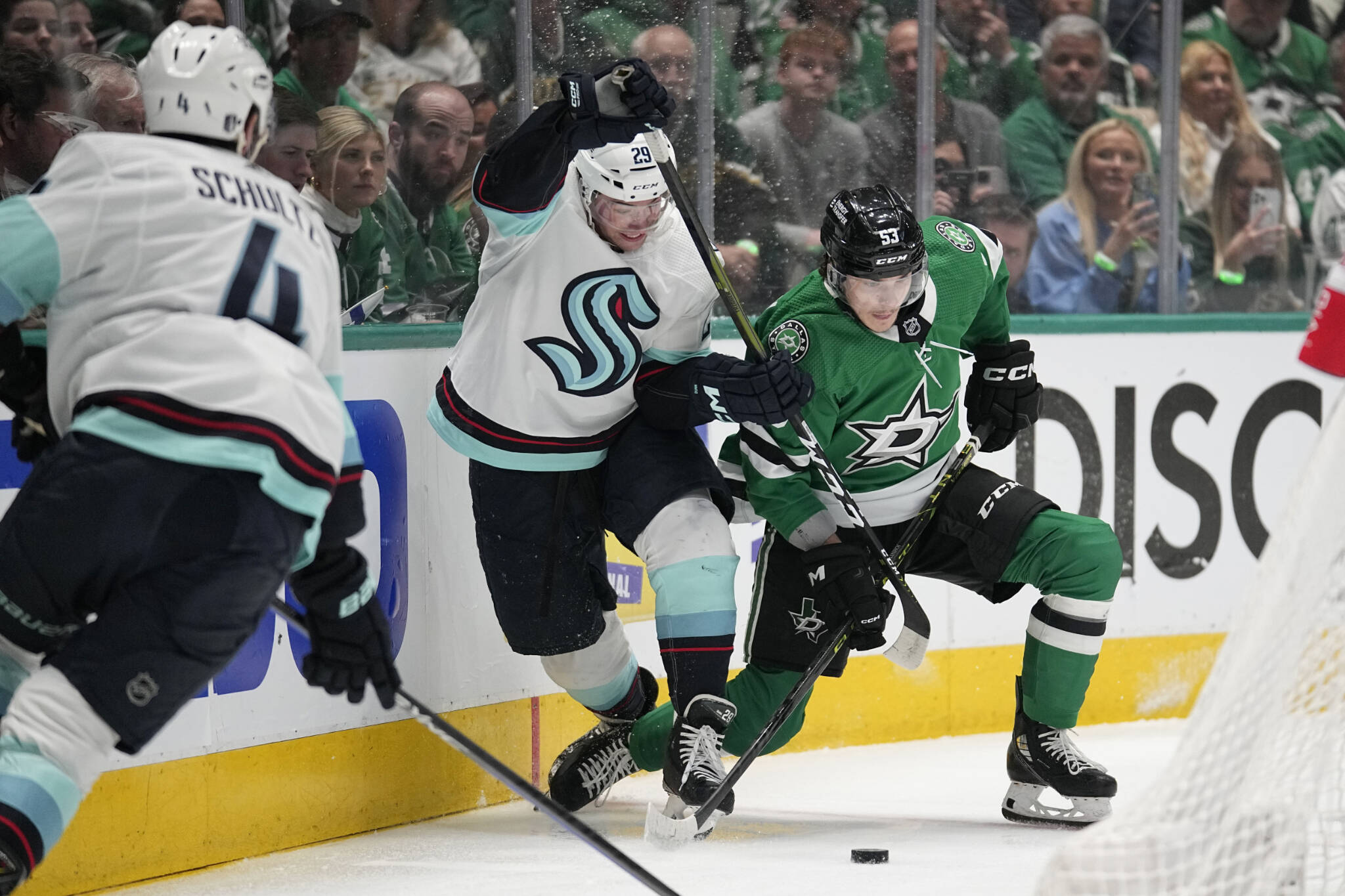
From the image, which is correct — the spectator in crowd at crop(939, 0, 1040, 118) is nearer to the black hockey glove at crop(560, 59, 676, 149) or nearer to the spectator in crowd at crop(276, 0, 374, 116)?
the spectator in crowd at crop(276, 0, 374, 116)

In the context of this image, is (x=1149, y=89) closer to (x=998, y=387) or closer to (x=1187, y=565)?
(x=1187, y=565)

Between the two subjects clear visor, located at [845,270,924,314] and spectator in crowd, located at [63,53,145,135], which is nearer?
spectator in crowd, located at [63,53,145,135]

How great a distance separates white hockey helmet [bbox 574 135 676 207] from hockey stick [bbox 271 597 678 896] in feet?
3.22

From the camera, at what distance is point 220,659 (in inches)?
79.3

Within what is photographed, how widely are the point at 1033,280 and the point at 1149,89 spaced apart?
644mm

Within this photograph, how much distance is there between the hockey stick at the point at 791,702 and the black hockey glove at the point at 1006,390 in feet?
0.11

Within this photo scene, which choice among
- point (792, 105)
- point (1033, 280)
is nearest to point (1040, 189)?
point (1033, 280)

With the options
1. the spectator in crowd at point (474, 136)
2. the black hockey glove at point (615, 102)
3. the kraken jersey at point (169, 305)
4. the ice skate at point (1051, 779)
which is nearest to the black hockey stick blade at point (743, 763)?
the ice skate at point (1051, 779)

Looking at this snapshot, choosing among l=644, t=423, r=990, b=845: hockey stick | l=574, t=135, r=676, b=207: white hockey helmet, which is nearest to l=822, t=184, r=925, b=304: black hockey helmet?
l=574, t=135, r=676, b=207: white hockey helmet

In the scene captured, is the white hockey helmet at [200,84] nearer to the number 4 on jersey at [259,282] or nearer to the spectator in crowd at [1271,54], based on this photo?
the number 4 on jersey at [259,282]

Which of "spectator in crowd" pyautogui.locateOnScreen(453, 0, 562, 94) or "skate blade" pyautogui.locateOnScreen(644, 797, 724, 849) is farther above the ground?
"spectator in crowd" pyautogui.locateOnScreen(453, 0, 562, 94)

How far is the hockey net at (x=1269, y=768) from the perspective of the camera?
2.00 metres

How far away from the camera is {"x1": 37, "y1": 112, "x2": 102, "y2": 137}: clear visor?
2.75 m

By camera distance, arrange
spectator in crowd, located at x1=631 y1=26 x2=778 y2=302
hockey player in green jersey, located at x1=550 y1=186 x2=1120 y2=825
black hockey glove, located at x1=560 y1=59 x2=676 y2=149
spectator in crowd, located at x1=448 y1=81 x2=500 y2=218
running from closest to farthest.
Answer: black hockey glove, located at x1=560 y1=59 x2=676 y2=149 → hockey player in green jersey, located at x1=550 y1=186 x2=1120 y2=825 → spectator in crowd, located at x1=448 y1=81 x2=500 y2=218 → spectator in crowd, located at x1=631 y1=26 x2=778 y2=302
